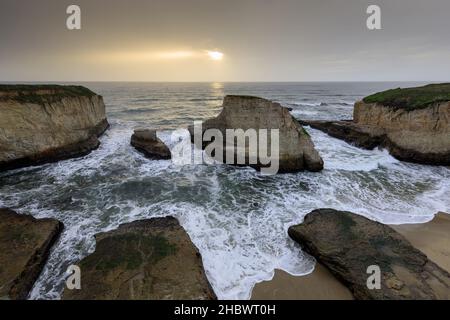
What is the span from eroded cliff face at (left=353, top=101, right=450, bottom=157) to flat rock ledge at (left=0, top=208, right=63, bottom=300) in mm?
17718

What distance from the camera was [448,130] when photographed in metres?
13.2

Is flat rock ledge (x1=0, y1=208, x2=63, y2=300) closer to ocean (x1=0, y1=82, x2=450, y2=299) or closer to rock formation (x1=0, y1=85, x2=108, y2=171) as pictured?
ocean (x1=0, y1=82, x2=450, y2=299)

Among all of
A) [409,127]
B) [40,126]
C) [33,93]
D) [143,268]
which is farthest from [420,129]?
[33,93]

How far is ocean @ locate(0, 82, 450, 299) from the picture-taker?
654 centimetres

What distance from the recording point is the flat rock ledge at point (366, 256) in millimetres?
5273

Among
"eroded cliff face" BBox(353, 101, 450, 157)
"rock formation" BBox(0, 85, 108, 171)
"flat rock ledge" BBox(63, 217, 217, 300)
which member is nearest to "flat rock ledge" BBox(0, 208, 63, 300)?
"flat rock ledge" BBox(63, 217, 217, 300)

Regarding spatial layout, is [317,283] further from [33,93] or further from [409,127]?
[33,93]

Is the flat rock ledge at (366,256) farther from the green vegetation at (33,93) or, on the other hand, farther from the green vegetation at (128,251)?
the green vegetation at (33,93)

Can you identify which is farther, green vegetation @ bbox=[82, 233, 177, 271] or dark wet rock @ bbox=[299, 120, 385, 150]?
dark wet rock @ bbox=[299, 120, 385, 150]

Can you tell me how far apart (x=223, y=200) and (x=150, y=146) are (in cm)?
751

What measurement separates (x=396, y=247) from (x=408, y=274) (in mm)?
945

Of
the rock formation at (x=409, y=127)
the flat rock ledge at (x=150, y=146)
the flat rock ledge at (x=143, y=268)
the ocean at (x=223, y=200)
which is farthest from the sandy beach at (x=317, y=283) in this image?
the flat rock ledge at (x=150, y=146)
